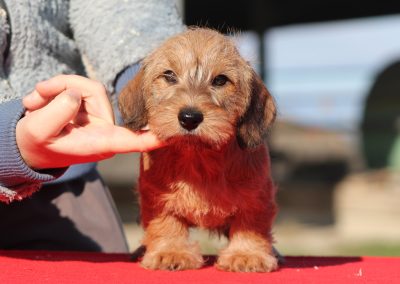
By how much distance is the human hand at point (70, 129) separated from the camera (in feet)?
9.50

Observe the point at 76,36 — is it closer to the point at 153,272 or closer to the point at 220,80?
the point at 220,80

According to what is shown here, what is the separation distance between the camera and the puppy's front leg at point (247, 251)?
130 inches

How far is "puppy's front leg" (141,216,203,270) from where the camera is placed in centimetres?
330

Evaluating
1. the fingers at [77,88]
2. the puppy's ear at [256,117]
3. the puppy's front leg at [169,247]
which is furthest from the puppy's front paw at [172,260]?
the fingers at [77,88]

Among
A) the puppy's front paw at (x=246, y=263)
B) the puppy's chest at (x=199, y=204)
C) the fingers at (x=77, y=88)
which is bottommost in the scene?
the puppy's front paw at (x=246, y=263)

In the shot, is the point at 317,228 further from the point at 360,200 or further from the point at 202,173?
the point at 202,173

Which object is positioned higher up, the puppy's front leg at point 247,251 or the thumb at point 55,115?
the thumb at point 55,115

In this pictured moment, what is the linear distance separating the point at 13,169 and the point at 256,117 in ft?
3.54

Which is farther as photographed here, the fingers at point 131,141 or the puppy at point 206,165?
the puppy at point 206,165

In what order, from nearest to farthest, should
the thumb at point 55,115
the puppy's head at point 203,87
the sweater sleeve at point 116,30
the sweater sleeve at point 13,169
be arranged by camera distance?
the thumb at point 55,115, the sweater sleeve at point 13,169, the puppy's head at point 203,87, the sweater sleeve at point 116,30

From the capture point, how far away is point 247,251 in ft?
11.1

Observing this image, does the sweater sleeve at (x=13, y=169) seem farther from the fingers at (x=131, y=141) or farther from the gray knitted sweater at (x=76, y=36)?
the gray knitted sweater at (x=76, y=36)

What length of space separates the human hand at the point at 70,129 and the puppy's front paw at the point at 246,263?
0.62 m

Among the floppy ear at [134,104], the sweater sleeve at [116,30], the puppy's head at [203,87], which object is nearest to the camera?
the puppy's head at [203,87]
